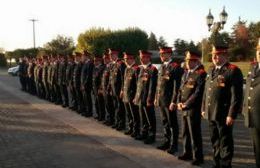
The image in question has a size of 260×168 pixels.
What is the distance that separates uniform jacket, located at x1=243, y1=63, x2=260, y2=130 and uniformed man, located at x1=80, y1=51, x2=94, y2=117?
7342 mm

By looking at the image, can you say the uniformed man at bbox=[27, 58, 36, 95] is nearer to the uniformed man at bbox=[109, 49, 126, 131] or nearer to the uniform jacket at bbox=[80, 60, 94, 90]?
the uniform jacket at bbox=[80, 60, 94, 90]

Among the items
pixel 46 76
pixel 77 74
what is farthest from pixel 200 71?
pixel 46 76

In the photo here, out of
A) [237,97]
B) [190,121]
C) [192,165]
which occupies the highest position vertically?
[237,97]

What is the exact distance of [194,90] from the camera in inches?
295

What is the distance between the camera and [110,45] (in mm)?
39406

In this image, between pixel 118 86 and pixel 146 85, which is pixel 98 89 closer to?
pixel 118 86

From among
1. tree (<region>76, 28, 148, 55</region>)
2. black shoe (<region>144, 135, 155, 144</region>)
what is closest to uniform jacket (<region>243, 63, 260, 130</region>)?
black shoe (<region>144, 135, 155, 144</region>)

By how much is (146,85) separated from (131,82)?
0.75m

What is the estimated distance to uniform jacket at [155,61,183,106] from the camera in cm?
824

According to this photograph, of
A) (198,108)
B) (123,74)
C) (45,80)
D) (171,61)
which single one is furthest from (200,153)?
(45,80)

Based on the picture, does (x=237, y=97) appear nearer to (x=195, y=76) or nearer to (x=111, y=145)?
(x=195, y=76)

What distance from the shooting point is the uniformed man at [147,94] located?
29.7 ft

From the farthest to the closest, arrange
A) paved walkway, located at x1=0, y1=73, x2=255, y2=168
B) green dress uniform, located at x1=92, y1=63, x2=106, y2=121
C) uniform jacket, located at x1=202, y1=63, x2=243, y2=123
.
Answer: green dress uniform, located at x1=92, y1=63, x2=106, y2=121 → paved walkway, located at x1=0, y1=73, x2=255, y2=168 → uniform jacket, located at x1=202, y1=63, x2=243, y2=123

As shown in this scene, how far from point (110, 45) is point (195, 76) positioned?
32.3m
